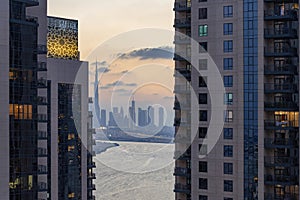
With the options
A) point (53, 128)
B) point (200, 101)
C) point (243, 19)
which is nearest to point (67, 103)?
point (53, 128)

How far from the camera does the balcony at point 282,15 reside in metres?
30.2

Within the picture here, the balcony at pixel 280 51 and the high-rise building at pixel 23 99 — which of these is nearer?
the high-rise building at pixel 23 99

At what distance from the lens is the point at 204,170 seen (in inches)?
1233

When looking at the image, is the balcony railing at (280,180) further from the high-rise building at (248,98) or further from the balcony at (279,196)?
the balcony at (279,196)

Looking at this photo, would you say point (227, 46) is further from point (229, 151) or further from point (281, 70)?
point (229, 151)

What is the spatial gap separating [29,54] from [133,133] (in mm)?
8448

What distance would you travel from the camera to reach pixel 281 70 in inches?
1208

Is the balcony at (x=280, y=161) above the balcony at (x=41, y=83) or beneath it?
beneath

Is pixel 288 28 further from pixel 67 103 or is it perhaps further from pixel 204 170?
pixel 67 103

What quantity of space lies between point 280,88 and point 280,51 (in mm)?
2010

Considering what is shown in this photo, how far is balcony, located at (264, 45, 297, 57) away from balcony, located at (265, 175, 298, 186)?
255 inches

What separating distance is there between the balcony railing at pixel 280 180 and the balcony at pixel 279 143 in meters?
1.63

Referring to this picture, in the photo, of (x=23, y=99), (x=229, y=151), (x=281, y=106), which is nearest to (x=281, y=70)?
(x=281, y=106)

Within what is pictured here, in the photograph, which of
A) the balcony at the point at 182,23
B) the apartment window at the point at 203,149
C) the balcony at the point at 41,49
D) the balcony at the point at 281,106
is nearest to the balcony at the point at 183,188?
the apartment window at the point at 203,149
